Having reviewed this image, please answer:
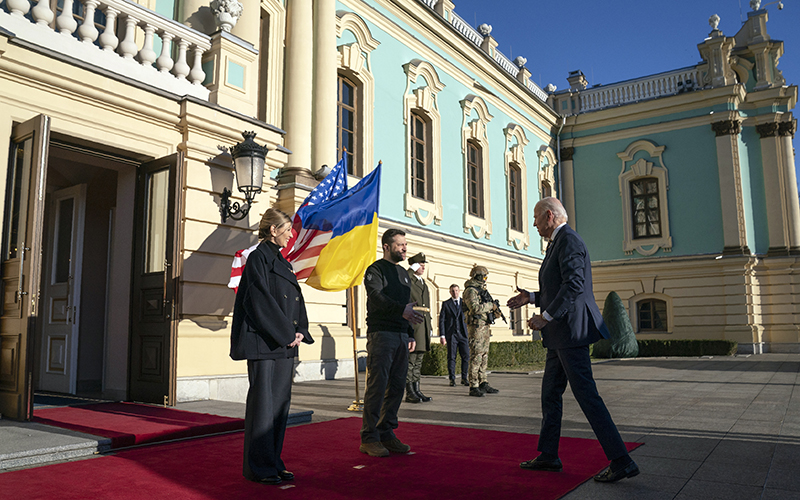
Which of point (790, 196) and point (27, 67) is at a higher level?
point (790, 196)

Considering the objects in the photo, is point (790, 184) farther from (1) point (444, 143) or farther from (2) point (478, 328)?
(2) point (478, 328)

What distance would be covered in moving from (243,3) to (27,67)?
364cm

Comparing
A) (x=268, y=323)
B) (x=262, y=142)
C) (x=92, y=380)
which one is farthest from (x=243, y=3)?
(x=268, y=323)

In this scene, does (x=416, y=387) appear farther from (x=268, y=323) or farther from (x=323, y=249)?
(x=268, y=323)

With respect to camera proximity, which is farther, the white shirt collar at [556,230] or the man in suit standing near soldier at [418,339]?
the man in suit standing near soldier at [418,339]

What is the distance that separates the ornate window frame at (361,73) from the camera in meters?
14.1

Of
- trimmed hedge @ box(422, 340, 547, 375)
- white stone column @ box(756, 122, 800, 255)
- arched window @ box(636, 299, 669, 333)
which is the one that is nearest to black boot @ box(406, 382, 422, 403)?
trimmed hedge @ box(422, 340, 547, 375)

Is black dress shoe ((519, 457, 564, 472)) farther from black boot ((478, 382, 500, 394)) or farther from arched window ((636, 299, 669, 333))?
arched window ((636, 299, 669, 333))

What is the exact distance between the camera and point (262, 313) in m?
3.86

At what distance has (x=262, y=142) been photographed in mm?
8391

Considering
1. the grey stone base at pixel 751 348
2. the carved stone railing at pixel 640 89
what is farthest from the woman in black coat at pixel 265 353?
the carved stone railing at pixel 640 89

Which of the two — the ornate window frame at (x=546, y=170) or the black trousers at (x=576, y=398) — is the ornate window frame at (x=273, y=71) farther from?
the ornate window frame at (x=546, y=170)

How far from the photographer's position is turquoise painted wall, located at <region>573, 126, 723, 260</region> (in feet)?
76.3

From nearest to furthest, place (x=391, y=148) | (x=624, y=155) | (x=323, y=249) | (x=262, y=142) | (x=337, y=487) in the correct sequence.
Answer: (x=337, y=487) < (x=323, y=249) < (x=262, y=142) < (x=391, y=148) < (x=624, y=155)
